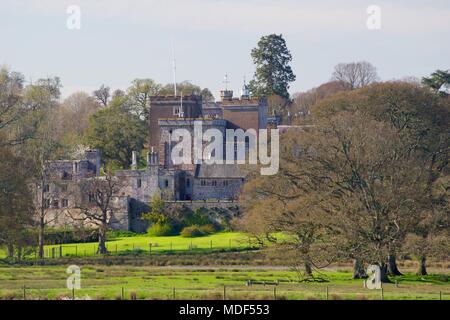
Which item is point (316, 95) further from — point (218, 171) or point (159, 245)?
point (159, 245)

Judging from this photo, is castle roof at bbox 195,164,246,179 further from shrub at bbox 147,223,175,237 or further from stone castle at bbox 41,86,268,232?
shrub at bbox 147,223,175,237

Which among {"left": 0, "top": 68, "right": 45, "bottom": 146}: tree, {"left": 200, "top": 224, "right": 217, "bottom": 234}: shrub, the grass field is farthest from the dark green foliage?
the grass field

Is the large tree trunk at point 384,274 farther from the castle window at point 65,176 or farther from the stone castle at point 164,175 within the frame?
the castle window at point 65,176

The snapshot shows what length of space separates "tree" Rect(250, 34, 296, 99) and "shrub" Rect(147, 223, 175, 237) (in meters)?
40.2

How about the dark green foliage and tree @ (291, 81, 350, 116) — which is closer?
the dark green foliage

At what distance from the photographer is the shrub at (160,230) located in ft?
265

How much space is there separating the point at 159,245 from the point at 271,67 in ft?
161

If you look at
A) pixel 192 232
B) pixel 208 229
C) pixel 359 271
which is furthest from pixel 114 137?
pixel 359 271

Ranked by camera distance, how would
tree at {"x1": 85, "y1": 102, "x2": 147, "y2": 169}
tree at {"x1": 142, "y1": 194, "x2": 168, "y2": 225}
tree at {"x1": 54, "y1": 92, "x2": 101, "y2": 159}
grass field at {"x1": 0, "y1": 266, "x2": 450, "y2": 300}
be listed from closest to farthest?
grass field at {"x1": 0, "y1": 266, "x2": 450, "y2": 300}
tree at {"x1": 142, "y1": 194, "x2": 168, "y2": 225}
tree at {"x1": 54, "y1": 92, "x2": 101, "y2": 159}
tree at {"x1": 85, "y1": 102, "x2": 147, "y2": 169}

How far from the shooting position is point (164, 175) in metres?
86.2

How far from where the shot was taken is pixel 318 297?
144 ft

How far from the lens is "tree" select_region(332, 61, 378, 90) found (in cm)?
13450
